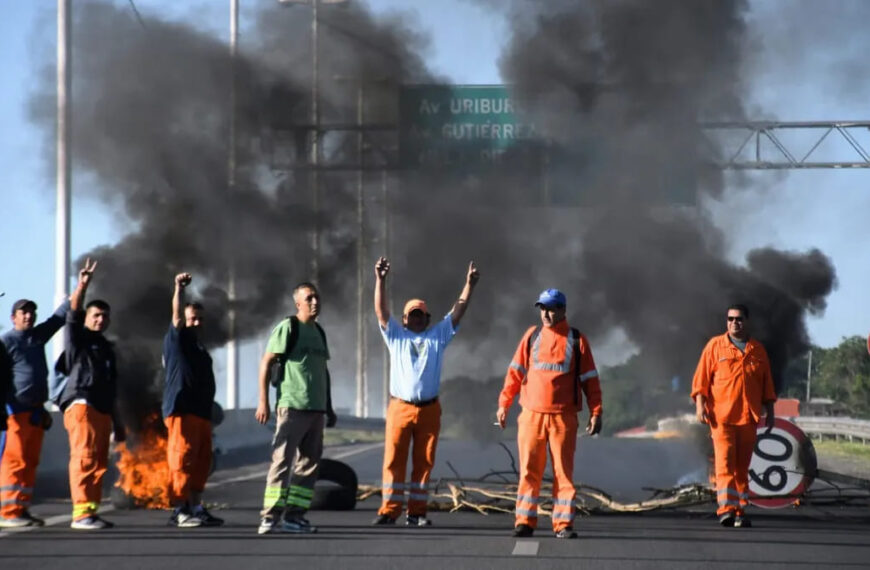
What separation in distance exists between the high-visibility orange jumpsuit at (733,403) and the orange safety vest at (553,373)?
163 cm

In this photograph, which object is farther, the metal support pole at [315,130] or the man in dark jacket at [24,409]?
the metal support pole at [315,130]

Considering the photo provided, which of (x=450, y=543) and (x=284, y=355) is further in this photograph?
(x=284, y=355)

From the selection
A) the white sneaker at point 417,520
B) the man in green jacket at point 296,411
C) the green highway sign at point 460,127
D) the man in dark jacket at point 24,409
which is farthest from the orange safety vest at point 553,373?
the green highway sign at point 460,127

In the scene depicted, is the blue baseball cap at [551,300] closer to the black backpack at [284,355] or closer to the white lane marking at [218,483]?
the black backpack at [284,355]

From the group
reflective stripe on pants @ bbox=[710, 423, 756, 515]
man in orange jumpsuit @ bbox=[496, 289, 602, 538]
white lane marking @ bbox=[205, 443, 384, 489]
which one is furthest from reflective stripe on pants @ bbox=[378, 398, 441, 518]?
white lane marking @ bbox=[205, 443, 384, 489]

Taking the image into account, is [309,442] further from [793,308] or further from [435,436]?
[793,308]

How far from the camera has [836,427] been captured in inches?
1262

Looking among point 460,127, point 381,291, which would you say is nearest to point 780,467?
point 381,291

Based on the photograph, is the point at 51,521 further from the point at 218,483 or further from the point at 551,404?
the point at 218,483

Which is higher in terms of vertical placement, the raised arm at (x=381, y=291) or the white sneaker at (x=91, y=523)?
the raised arm at (x=381, y=291)

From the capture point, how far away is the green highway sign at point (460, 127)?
94.1ft

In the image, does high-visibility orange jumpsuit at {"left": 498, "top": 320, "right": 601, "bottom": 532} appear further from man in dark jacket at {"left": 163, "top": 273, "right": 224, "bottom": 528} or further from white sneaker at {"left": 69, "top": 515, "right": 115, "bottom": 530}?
white sneaker at {"left": 69, "top": 515, "right": 115, "bottom": 530}

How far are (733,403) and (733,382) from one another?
6.3 inches

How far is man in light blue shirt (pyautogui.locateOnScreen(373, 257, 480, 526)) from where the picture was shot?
12.8 meters
